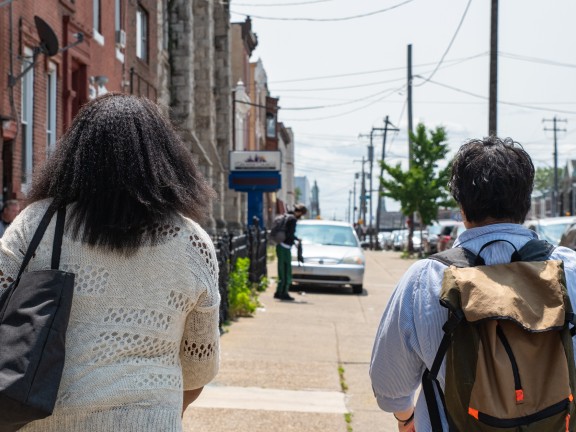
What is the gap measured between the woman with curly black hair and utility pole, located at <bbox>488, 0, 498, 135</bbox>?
20124 mm

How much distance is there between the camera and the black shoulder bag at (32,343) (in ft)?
7.60

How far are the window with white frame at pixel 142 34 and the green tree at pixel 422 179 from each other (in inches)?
925

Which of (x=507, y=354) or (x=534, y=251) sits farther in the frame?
(x=534, y=251)

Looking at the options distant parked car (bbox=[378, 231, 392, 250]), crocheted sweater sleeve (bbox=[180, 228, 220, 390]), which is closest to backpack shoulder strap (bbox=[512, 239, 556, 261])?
crocheted sweater sleeve (bbox=[180, 228, 220, 390])

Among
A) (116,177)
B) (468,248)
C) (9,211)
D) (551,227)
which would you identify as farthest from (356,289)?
(116,177)

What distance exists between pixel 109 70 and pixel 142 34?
17.0 ft

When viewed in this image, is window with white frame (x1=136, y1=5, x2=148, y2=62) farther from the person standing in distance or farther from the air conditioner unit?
the person standing in distance

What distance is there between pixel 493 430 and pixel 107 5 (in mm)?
17403

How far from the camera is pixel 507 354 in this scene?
8.91 ft

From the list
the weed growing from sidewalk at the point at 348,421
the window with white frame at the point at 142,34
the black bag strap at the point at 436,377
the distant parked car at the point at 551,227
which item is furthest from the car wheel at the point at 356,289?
the black bag strap at the point at 436,377

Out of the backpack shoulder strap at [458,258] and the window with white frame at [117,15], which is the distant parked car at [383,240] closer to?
the window with white frame at [117,15]

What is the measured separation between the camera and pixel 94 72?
58.9 feet

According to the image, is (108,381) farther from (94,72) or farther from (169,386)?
(94,72)

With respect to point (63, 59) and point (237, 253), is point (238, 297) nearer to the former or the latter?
point (237, 253)
